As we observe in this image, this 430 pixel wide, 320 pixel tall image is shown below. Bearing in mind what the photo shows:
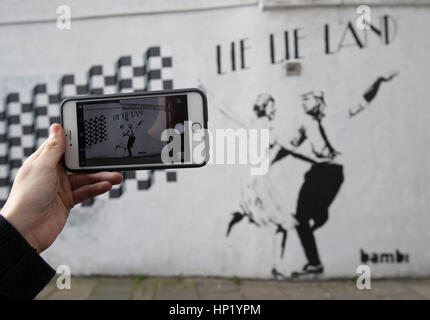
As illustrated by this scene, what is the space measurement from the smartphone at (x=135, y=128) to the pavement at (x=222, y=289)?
217 cm

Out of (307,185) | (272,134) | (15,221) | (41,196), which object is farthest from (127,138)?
(307,185)

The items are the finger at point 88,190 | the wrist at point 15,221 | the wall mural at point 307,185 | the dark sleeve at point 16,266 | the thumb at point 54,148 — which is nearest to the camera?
the dark sleeve at point 16,266

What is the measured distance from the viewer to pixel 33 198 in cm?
138

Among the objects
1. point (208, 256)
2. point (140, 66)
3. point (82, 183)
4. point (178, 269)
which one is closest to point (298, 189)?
point (208, 256)

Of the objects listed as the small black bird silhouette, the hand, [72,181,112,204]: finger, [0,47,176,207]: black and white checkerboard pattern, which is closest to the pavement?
the small black bird silhouette

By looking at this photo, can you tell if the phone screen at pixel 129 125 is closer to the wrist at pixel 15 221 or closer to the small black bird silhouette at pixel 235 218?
the wrist at pixel 15 221

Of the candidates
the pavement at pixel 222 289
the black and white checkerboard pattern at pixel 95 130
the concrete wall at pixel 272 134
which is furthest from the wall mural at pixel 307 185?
the black and white checkerboard pattern at pixel 95 130

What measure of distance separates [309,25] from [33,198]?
3.23 metres

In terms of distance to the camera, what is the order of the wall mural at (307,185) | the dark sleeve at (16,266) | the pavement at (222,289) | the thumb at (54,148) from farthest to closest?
the wall mural at (307,185) → the pavement at (222,289) → the thumb at (54,148) → the dark sleeve at (16,266)

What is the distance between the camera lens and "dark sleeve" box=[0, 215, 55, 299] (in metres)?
1.10

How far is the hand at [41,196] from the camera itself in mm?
1327

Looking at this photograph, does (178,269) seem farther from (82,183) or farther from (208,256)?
(82,183)

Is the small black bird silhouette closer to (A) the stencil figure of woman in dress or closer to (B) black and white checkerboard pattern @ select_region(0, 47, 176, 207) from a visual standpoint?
(B) black and white checkerboard pattern @ select_region(0, 47, 176, 207)

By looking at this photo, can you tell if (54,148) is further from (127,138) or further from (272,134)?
(272,134)
